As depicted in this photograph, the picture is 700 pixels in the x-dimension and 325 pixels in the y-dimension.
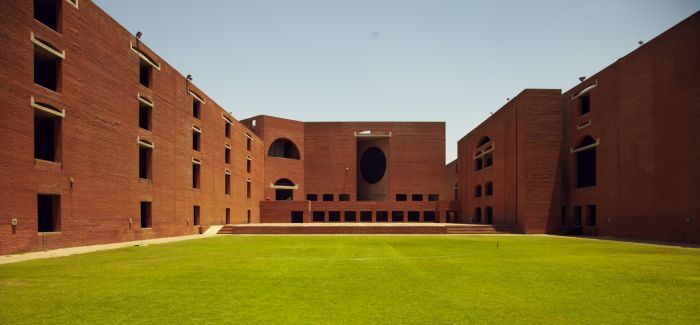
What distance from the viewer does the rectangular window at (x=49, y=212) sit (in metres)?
21.0

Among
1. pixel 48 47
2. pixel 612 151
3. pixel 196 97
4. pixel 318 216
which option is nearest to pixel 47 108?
pixel 48 47

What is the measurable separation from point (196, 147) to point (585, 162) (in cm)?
3488

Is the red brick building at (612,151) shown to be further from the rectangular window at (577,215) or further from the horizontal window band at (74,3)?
the horizontal window band at (74,3)

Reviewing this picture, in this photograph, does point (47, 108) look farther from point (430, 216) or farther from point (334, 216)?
point (430, 216)

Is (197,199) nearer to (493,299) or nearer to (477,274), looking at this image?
(477,274)

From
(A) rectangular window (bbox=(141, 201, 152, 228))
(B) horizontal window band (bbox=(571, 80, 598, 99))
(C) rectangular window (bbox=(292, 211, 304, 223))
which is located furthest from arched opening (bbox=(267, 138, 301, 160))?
(B) horizontal window band (bbox=(571, 80, 598, 99))

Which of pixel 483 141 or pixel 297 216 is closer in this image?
pixel 483 141

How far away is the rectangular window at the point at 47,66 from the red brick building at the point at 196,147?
0.11 m

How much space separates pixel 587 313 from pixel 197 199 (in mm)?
35103

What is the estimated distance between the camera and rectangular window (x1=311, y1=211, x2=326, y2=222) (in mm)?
63500

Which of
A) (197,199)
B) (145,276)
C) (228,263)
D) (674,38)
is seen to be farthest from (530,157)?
(145,276)

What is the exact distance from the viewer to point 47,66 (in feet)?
72.2

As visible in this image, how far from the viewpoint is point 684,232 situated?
25.6m

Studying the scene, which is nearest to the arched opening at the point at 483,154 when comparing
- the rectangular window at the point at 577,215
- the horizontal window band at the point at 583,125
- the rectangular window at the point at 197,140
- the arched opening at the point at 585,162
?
the arched opening at the point at 585,162
